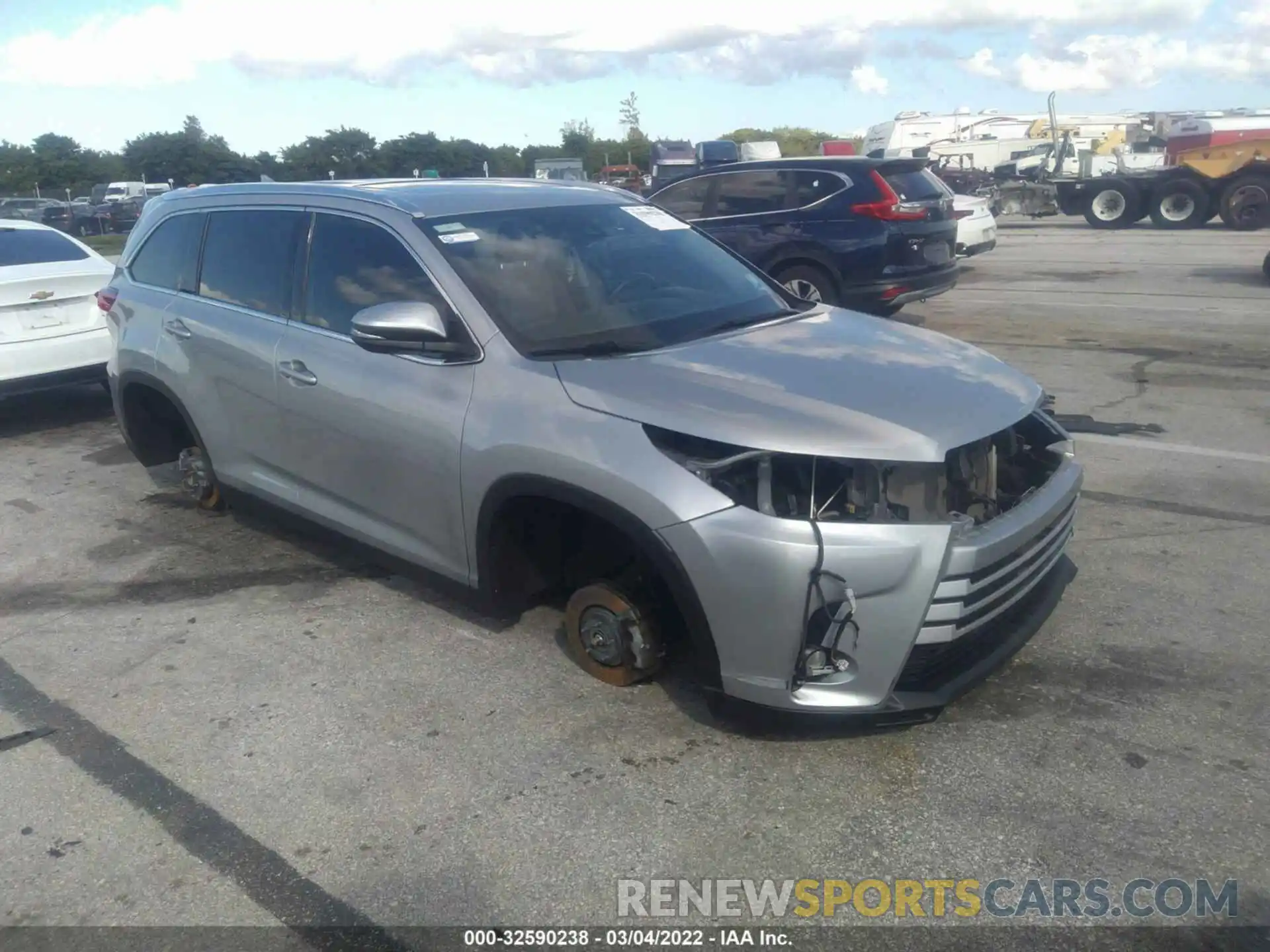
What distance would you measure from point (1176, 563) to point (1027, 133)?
4261 centimetres

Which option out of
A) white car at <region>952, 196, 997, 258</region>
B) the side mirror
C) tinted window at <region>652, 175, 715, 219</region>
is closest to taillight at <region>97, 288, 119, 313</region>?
the side mirror

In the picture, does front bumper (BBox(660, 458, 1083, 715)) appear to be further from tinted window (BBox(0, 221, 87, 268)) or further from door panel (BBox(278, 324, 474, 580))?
tinted window (BBox(0, 221, 87, 268))

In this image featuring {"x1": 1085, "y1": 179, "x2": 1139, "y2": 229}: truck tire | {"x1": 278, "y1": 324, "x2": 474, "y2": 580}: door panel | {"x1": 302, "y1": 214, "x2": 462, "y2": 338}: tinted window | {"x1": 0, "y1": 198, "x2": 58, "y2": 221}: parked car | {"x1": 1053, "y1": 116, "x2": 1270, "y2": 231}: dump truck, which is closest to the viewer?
{"x1": 278, "y1": 324, "x2": 474, "y2": 580}: door panel

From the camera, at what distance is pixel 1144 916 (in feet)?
8.79

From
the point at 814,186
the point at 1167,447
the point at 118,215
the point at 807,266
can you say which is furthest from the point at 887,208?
the point at 118,215

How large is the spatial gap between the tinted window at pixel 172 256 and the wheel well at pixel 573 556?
252cm

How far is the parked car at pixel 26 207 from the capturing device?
3159cm

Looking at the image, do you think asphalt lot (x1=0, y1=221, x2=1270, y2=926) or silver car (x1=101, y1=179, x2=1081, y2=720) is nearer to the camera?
asphalt lot (x1=0, y1=221, x2=1270, y2=926)

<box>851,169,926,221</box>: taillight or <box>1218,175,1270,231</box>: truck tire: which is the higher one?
<box>851,169,926,221</box>: taillight

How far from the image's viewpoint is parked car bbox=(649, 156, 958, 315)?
32.2 ft

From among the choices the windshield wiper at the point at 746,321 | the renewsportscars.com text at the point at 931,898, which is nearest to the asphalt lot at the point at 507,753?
the renewsportscars.com text at the point at 931,898

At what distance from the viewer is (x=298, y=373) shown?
447 centimetres

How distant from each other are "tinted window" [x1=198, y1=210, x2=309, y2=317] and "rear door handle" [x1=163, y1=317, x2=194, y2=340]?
0.18 m

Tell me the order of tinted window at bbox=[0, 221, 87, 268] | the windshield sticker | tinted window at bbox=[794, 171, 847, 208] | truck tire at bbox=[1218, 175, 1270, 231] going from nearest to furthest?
1. the windshield sticker
2. tinted window at bbox=[0, 221, 87, 268]
3. tinted window at bbox=[794, 171, 847, 208]
4. truck tire at bbox=[1218, 175, 1270, 231]
